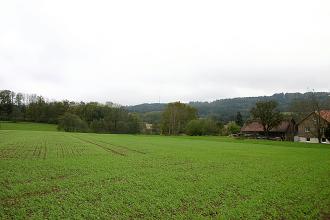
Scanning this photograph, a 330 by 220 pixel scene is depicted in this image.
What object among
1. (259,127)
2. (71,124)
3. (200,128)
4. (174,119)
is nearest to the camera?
(259,127)

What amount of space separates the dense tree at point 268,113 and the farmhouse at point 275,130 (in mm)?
6671

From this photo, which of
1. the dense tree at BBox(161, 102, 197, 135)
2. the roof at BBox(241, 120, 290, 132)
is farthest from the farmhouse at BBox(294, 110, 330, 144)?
the dense tree at BBox(161, 102, 197, 135)

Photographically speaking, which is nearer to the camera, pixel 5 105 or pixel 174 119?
pixel 174 119

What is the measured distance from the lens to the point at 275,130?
114688 millimetres

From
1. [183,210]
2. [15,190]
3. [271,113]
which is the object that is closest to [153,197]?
[183,210]

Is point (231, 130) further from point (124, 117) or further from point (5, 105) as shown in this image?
point (5, 105)

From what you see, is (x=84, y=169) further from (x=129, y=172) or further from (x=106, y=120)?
(x=106, y=120)

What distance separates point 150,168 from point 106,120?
111 metres

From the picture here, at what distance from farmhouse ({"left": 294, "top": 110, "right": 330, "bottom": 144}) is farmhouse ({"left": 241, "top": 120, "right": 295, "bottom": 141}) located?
27.1 ft

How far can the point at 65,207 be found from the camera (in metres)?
12.3

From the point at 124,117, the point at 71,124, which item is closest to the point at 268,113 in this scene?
the point at 124,117

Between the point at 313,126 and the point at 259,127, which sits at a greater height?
the point at 313,126

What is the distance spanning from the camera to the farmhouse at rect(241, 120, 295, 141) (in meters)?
112

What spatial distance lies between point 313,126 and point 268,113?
15.8 metres
